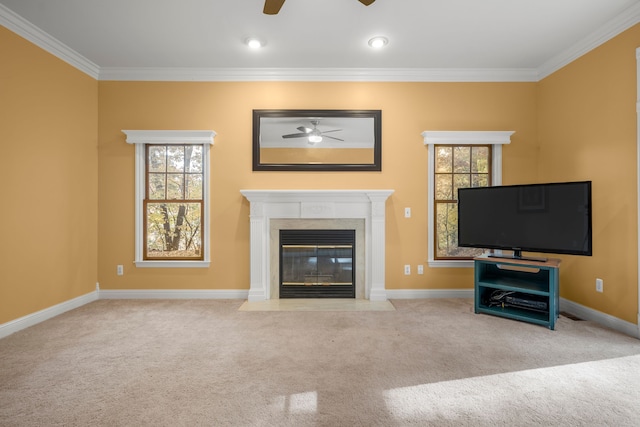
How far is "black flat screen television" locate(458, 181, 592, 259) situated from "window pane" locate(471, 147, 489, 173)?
636 mm

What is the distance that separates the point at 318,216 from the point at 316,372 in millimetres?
2019

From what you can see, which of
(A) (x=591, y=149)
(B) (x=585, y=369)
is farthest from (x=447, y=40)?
(B) (x=585, y=369)

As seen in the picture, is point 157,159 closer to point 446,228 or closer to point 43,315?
point 43,315

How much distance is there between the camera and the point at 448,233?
13.1 feet

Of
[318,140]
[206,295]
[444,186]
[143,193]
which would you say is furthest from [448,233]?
[143,193]

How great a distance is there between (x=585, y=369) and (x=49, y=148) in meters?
5.10

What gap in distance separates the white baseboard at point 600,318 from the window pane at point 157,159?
16.5 feet

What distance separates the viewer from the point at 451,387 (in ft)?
6.39

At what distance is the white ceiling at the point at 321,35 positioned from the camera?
2678 millimetres

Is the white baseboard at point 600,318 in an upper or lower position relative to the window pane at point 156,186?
lower

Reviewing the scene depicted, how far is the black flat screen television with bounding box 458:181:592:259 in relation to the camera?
2.86 meters

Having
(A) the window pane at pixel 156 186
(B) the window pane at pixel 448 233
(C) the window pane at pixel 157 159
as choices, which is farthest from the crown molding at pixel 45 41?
(B) the window pane at pixel 448 233

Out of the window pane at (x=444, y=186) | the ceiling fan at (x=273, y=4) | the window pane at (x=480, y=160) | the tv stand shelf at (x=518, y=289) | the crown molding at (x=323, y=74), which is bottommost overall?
the tv stand shelf at (x=518, y=289)

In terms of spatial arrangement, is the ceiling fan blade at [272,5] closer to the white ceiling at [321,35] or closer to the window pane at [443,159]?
the white ceiling at [321,35]
